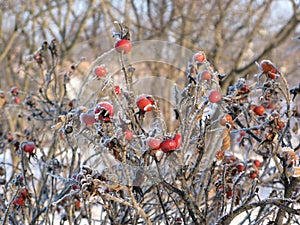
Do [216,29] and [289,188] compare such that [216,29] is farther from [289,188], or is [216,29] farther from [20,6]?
[289,188]

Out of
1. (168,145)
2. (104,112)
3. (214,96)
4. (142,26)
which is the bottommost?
(168,145)

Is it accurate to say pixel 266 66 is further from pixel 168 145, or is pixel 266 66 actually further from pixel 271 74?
pixel 168 145

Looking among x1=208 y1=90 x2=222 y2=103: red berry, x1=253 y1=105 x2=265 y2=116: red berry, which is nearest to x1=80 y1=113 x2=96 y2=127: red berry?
x1=208 y1=90 x2=222 y2=103: red berry

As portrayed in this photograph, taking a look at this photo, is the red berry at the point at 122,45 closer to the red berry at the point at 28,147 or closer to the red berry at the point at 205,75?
the red berry at the point at 205,75

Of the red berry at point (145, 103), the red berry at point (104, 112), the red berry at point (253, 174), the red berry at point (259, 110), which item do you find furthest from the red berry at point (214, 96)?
→ the red berry at point (253, 174)

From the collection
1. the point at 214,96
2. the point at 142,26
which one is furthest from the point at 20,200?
the point at 142,26

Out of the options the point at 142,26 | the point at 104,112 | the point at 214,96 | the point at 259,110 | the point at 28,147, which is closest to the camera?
the point at 104,112

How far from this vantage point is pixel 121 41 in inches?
60.1

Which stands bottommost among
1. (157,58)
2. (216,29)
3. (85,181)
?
(85,181)

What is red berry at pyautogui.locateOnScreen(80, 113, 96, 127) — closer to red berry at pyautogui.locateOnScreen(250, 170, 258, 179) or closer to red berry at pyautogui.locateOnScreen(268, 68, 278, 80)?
red berry at pyautogui.locateOnScreen(268, 68, 278, 80)

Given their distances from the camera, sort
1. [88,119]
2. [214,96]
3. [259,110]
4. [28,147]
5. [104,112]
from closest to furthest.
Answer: [104,112] < [88,119] < [214,96] < [28,147] < [259,110]

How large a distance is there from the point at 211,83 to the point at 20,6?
671 centimetres

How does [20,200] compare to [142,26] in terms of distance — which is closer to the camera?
[20,200]

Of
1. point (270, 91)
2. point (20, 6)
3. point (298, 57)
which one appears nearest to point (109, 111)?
point (270, 91)
